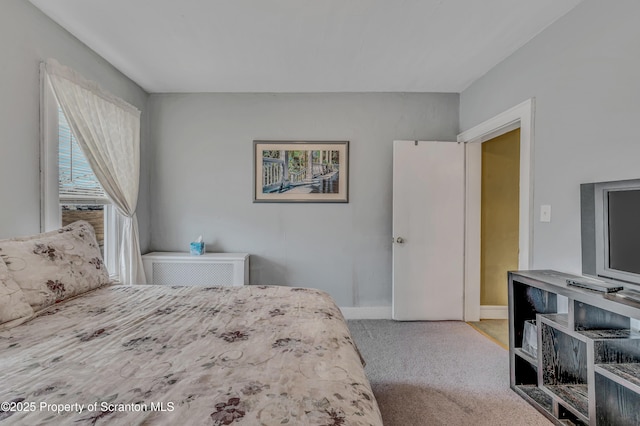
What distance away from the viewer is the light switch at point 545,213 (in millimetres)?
2004

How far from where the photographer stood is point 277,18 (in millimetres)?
1966

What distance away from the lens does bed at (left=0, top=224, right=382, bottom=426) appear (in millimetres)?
742

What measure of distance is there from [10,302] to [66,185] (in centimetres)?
121

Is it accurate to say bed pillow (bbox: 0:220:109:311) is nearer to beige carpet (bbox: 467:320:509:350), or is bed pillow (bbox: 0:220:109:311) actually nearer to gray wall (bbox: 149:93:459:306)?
gray wall (bbox: 149:93:459:306)

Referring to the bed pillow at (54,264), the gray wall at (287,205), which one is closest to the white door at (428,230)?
the gray wall at (287,205)

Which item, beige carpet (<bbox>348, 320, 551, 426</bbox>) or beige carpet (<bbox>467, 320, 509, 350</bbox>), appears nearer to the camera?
beige carpet (<bbox>348, 320, 551, 426</bbox>)

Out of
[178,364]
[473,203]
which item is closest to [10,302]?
[178,364]

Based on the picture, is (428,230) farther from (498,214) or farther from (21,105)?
(21,105)

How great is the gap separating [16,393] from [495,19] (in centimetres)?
299

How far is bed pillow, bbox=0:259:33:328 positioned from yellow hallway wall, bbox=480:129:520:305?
12.2 feet

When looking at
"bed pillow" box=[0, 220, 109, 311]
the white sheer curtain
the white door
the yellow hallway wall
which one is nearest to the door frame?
the white door

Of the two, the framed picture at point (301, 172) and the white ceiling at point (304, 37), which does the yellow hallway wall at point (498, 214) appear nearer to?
the white ceiling at point (304, 37)

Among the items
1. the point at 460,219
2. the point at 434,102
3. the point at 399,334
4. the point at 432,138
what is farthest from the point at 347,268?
the point at 434,102

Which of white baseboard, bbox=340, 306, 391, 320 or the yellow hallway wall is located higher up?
the yellow hallway wall
